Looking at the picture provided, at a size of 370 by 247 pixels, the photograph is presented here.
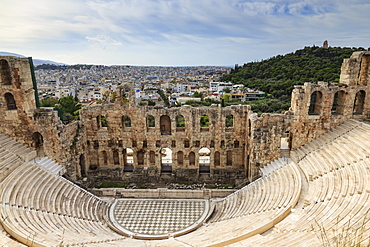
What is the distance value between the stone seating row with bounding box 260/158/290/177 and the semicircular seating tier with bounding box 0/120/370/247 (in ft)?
0.34

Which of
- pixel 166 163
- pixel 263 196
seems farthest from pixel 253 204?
pixel 166 163

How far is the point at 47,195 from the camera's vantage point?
17.8m

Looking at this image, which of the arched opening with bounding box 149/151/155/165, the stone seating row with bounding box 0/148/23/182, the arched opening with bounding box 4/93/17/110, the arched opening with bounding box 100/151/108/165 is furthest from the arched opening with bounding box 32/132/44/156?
the arched opening with bounding box 149/151/155/165

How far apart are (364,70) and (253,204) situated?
15858 millimetres

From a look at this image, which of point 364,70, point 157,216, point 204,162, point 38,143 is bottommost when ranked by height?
point 157,216

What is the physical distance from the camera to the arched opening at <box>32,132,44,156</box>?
22.8m

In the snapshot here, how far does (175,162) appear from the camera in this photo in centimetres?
2559

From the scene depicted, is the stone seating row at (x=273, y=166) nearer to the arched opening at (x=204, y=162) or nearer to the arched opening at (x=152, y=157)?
the arched opening at (x=204, y=162)

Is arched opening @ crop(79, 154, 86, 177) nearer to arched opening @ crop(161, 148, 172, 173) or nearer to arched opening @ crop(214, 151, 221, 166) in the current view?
arched opening @ crop(161, 148, 172, 173)

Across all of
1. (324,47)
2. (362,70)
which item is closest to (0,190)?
(362,70)

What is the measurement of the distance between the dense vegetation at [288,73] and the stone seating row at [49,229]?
115 ft

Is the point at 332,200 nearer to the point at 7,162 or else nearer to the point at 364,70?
the point at 364,70

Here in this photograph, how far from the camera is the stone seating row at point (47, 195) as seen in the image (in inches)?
648

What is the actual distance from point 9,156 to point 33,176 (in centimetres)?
285
